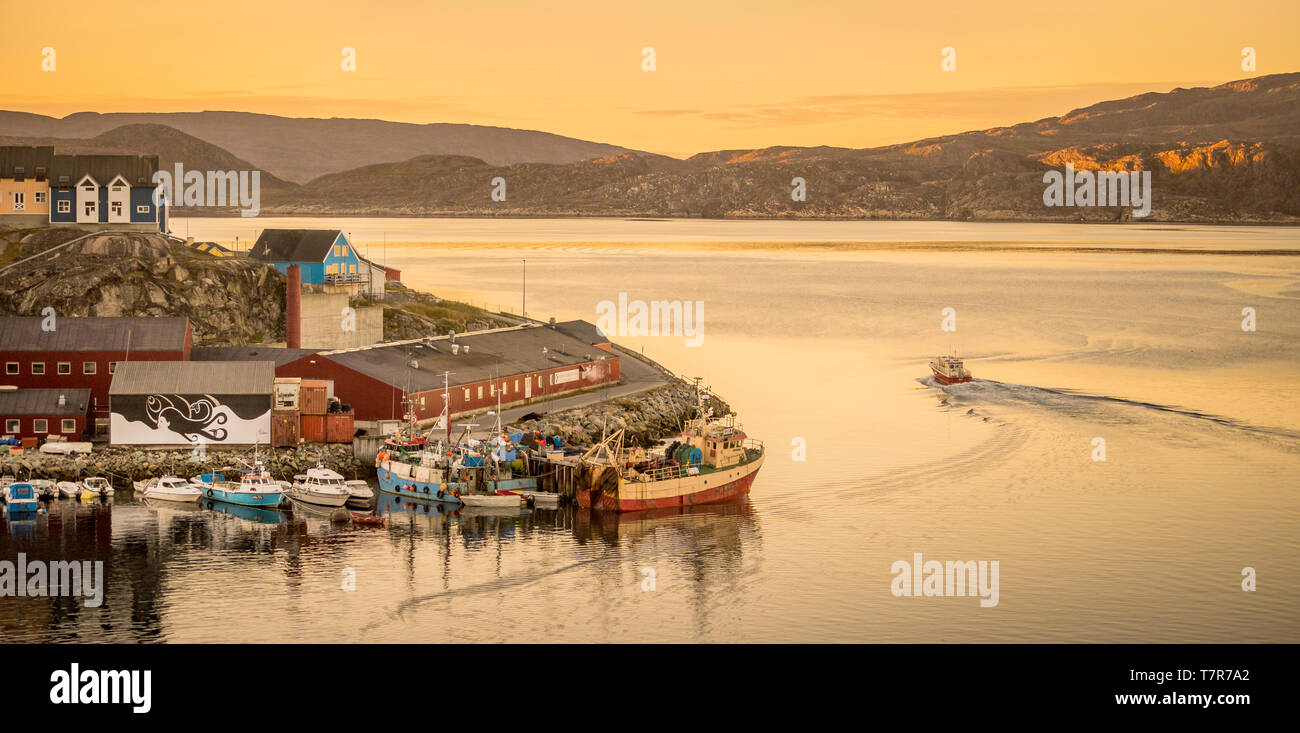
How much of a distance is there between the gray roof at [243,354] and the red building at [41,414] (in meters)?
6.51

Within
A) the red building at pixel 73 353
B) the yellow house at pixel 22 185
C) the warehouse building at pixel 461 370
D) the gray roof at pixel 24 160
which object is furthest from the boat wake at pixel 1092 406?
the gray roof at pixel 24 160

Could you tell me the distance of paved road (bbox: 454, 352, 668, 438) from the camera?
53094 millimetres

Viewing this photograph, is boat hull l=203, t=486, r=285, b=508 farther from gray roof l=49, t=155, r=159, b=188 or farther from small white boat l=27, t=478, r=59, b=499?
gray roof l=49, t=155, r=159, b=188

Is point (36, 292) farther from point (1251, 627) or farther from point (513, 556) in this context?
point (1251, 627)

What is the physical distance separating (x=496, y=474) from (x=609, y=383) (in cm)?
1778

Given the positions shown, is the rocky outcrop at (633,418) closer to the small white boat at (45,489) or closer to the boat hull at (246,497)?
the boat hull at (246,497)

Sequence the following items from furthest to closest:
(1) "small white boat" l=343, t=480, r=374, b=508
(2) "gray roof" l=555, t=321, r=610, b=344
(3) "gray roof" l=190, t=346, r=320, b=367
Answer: (2) "gray roof" l=555, t=321, r=610, b=344
(3) "gray roof" l=190, t=346, r=320, b=367
(1) "small white boat" l=343, t=480, r=374, b=508

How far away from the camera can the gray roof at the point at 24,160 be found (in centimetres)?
7088

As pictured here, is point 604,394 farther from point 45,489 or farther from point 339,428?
point 45,489

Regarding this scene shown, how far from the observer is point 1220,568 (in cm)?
3978

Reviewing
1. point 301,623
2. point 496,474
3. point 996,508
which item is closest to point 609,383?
point 496,474

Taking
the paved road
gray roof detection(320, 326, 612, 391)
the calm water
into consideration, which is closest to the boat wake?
the calm water

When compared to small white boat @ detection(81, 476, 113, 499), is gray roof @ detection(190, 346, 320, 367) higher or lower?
higher

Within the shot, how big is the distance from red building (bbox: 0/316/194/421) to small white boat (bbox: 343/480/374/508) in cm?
1151
